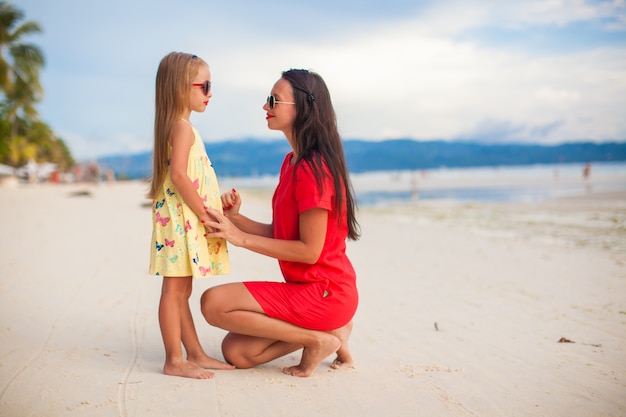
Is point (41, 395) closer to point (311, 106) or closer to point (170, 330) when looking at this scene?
point (170, 330)

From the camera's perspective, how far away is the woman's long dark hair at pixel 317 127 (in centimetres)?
304

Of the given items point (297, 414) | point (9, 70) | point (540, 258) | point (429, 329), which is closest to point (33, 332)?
point (297, 414)

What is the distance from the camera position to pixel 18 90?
40.0 m

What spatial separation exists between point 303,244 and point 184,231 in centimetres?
69

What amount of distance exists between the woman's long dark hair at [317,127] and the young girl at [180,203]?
568mm

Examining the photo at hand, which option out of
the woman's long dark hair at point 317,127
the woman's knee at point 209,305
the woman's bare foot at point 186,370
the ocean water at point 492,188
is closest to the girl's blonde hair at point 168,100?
the woman's long dark hair at point 317,127

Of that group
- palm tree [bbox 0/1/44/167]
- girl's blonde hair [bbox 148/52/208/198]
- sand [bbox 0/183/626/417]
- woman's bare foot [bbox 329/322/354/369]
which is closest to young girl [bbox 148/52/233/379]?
girl's blonde hair [bbox 148/52/208/198]

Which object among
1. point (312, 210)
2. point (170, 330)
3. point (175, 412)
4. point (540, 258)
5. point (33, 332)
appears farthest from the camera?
point (540, 258)

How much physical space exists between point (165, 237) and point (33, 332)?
1612 mm

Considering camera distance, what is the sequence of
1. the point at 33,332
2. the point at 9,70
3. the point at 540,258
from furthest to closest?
the point at 9,70, the point at 540,258, the point at 33,332

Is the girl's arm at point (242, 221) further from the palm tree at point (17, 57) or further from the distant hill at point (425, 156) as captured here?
the distant hill at point (425, 156)

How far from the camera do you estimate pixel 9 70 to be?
36.1 meters

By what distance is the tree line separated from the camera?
3675 cm

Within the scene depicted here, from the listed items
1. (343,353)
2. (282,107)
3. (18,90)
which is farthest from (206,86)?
(18,90)
